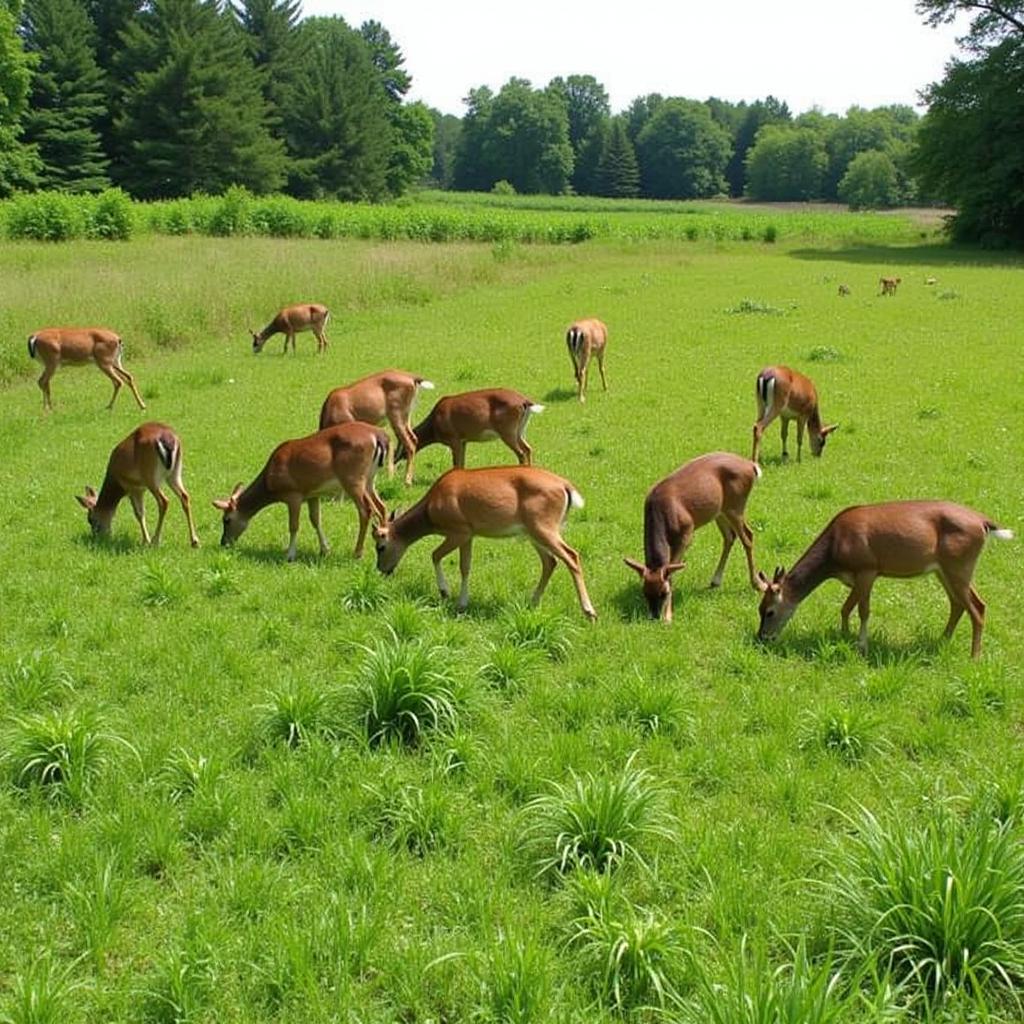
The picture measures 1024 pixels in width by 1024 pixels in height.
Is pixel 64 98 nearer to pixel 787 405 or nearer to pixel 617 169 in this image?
pixel 787 405

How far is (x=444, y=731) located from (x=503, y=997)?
205 centimetres

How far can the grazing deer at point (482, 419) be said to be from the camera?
10.9m

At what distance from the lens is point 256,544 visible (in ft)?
30.7

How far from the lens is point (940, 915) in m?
3.53

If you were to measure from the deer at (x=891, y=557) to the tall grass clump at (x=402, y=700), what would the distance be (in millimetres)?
2471

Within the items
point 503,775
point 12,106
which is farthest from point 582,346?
point 12,106

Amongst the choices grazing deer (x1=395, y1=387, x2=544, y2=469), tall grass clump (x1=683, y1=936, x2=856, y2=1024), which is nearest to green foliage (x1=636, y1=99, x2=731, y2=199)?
grazing deer (x1=395, y1=387, x2=544, y2=469)

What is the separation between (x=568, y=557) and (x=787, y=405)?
5.43 meters

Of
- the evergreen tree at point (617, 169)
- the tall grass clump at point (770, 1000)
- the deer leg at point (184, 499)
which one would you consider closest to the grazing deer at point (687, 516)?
the tall grass clump at point (770, 1000)

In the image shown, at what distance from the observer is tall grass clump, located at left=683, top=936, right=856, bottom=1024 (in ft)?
9.74

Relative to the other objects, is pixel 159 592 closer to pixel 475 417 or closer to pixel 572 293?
pixel 475 417

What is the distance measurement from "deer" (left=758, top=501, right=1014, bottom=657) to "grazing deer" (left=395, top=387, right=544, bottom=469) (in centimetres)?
A: 468

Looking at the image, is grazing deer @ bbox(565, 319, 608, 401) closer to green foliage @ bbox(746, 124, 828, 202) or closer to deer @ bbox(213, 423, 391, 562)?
deer @ bbox(213, 423, 391, 562)

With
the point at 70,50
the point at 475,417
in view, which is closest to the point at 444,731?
the point at 475,417
